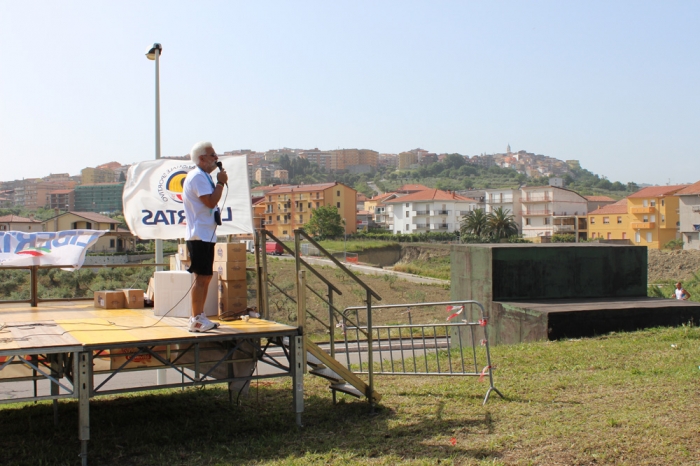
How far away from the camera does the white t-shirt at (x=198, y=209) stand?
6.93 m

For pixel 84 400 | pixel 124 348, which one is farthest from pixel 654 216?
A: pixel 84 400

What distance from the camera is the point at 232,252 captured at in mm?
7992

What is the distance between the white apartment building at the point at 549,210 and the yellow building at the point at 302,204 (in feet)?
103

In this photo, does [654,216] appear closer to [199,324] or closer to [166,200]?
[166,200]

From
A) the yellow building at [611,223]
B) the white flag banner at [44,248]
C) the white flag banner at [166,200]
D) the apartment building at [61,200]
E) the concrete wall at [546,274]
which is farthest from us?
the apartment building at [61,200]

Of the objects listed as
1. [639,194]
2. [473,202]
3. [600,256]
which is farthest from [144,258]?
[473,202]

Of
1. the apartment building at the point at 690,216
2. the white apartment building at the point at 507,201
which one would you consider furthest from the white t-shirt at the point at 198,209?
the white apartment building at the point at 507,201

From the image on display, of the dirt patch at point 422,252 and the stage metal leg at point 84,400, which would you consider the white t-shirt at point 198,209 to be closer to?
the stage metal leg at point 84,400

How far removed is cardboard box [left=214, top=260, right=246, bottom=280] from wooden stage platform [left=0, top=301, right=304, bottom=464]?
61cm

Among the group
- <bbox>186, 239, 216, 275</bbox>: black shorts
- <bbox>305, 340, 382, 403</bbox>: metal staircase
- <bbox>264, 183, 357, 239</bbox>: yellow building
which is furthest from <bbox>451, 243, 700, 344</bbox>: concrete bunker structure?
<bbox>264, 183, 357, 239</bbox>: yellow building

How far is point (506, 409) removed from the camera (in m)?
7.53

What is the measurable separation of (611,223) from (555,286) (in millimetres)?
93576

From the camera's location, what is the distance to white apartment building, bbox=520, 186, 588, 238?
115 m

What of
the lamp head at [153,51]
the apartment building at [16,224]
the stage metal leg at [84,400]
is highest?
the lamp head at [153,51]
